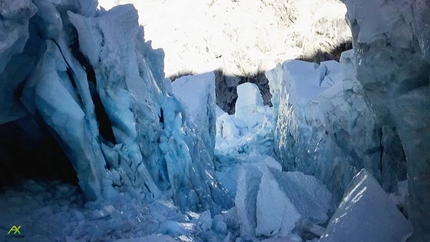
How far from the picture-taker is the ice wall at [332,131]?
3.61 m

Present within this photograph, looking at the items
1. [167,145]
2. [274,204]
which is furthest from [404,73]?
[167,145]

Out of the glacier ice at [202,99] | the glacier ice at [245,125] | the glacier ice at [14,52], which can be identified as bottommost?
the glacier ice at [245,125]

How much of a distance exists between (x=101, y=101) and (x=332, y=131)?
2.60m

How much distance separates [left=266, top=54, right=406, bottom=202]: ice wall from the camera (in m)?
3.61

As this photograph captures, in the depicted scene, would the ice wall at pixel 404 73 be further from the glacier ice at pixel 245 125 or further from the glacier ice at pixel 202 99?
the glacier ice at pixel 245 125

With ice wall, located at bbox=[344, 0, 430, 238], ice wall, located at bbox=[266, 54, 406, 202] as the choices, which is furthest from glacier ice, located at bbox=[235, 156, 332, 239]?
ice wall, located at bbox=[344, 0, 430, 238]

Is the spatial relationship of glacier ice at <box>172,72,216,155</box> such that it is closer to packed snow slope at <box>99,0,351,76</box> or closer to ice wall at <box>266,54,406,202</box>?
ice wall at <box>266,54,406,202</box>

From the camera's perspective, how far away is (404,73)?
2.12 metres

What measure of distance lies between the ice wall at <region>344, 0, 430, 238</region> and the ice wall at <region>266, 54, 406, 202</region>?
96 cm

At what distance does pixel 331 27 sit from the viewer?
11.2 meters

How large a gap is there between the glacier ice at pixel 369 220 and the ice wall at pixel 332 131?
1096 mm

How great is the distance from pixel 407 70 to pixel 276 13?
1221 cm

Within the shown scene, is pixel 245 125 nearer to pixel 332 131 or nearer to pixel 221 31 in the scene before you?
pixel 221 31

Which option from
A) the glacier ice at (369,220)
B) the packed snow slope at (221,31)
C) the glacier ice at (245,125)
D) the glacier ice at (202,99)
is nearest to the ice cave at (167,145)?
the glacier ice at (369,220)
